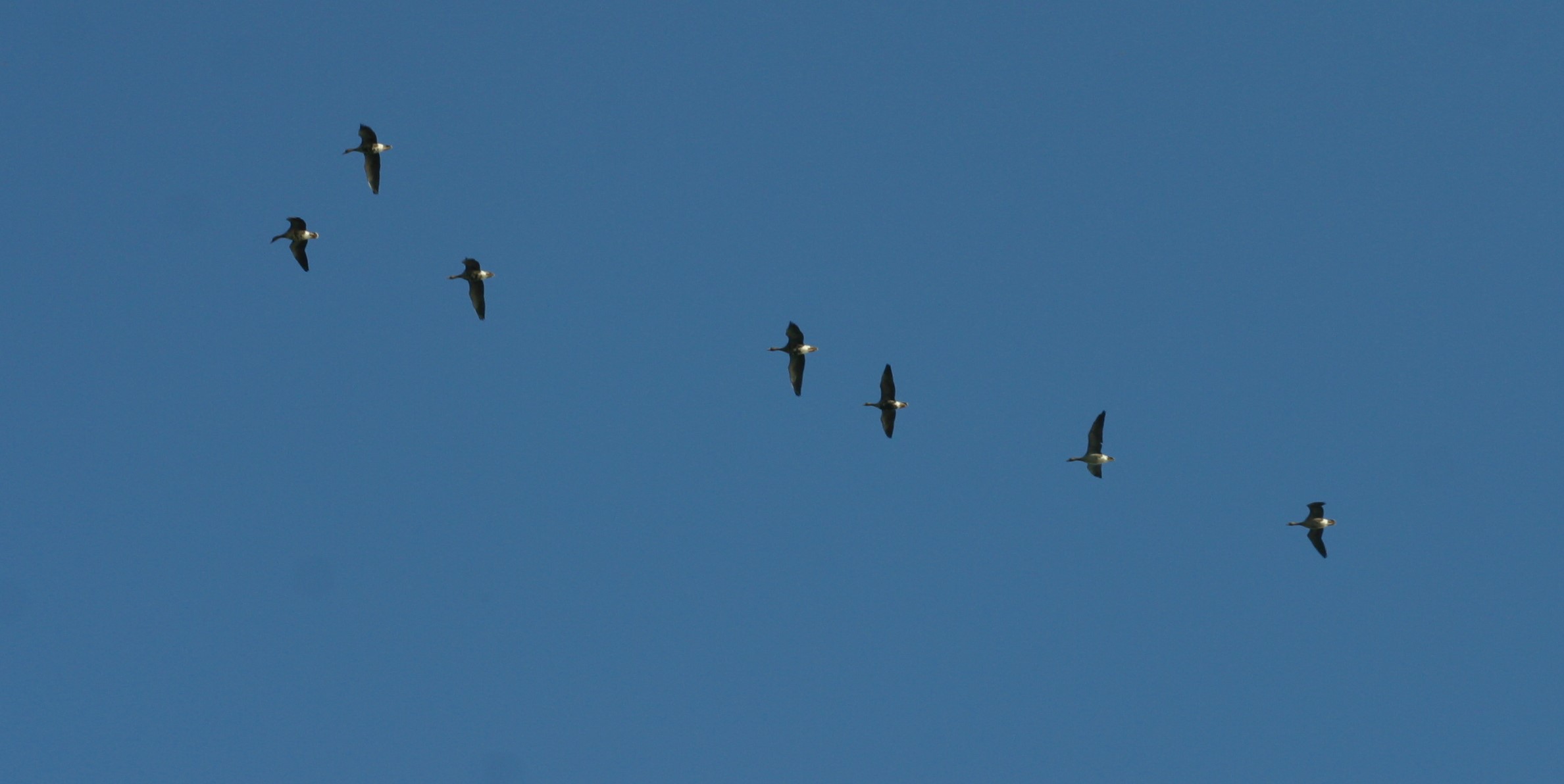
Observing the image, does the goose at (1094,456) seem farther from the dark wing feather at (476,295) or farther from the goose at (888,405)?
the dark wing feather at (476,295)

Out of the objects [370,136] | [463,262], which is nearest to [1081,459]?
[463,262]

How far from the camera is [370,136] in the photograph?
62125 mm

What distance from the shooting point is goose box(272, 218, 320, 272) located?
64.0m

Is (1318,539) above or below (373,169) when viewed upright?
below

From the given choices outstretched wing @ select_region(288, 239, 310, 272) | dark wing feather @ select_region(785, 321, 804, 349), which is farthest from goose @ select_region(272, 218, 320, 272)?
dark wing feather @ select_region(785, 321, 804, 349)

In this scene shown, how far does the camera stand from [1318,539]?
72.1 metres

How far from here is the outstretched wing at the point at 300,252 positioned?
64.1 metres

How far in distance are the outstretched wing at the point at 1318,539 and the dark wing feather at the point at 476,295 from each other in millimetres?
33483

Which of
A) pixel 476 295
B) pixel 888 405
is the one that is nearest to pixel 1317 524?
pixel 888 405

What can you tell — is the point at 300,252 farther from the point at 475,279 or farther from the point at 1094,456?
the point at 1094,456

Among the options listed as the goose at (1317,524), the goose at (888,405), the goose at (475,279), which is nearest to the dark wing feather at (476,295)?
the goose at (475,279)

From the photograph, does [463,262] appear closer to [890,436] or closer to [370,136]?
[370,136]

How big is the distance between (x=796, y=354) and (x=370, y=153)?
651 inches

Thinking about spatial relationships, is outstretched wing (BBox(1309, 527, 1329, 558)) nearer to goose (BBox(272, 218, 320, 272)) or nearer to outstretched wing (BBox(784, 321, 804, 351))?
outstretched wing (BBox(784, 321, 804, 351))
